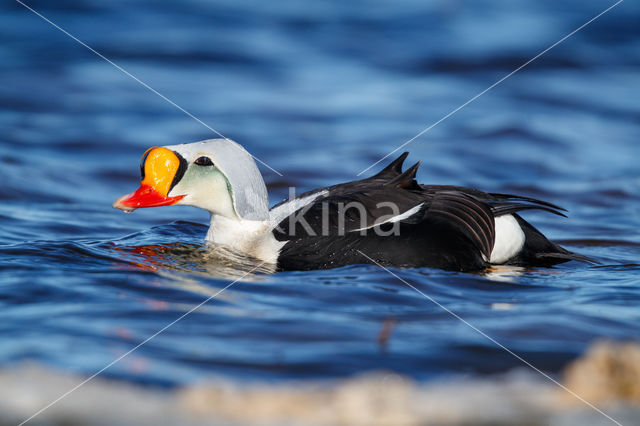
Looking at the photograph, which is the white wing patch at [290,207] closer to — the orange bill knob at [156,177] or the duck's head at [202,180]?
the duck's head at [202,180]

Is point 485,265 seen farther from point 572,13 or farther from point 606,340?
point 572,13

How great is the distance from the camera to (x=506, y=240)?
14.1 feet

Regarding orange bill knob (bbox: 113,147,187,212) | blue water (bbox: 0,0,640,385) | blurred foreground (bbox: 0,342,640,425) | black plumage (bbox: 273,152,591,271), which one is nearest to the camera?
blurred foreground (bbox: 0,342,640,425)

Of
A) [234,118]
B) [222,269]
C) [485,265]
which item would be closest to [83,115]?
[234,118]

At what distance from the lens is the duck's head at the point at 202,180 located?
4.20 metres

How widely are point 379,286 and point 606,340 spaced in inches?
40.7

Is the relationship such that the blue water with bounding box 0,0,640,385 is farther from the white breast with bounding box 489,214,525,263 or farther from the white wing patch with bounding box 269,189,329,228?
the white wing patch with bounding box 269,189,329,228

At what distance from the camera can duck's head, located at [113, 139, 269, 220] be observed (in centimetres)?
420

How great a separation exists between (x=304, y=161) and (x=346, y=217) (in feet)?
11.5

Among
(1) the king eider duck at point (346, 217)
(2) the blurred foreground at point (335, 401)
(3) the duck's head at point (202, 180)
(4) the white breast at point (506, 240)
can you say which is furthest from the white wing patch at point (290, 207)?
(2) the blurred foreground at point (335, 401)

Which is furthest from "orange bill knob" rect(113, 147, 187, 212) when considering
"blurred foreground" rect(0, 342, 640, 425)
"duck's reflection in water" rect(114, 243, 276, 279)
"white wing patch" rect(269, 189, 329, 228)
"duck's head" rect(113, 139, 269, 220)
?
"blurred foreground" rect(0, 342, 640, 425)

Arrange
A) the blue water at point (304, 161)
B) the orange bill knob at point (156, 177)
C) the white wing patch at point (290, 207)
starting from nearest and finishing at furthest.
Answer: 1. the blue water at point (304, 161)
2. the orange bill knob at point (156, 177)
3. the white wing patch at point (290, 207)

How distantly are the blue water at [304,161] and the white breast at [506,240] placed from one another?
22 cm

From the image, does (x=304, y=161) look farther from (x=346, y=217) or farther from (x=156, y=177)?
(x=346, y=217)
